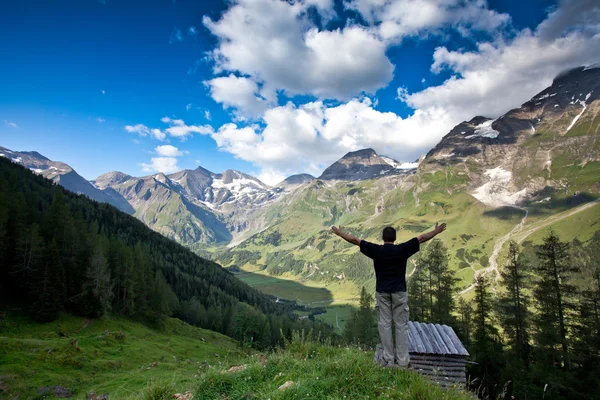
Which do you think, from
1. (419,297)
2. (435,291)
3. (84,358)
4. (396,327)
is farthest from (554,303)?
(84,358)

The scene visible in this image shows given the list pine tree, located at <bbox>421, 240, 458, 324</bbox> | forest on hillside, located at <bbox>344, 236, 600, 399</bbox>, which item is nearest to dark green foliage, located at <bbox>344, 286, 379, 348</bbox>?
pine tree, located at <bbox>421, 240, 458, 324</bbox>

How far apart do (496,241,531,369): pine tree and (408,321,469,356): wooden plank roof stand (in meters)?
20.9

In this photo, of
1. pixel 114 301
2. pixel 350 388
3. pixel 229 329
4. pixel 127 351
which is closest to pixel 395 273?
pixel 350 388

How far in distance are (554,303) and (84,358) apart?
4709 cm

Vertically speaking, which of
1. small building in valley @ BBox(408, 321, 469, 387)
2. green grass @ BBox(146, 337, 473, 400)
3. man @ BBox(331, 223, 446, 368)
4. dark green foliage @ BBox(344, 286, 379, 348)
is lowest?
dark green foliage @ BBox(344, 286, 379, 348)

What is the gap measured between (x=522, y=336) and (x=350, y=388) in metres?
34.4

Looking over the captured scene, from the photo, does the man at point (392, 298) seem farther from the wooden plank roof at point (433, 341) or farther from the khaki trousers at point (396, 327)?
the wooden plank roof at point (433, 341)

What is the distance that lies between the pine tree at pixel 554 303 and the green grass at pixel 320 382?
2618 cm

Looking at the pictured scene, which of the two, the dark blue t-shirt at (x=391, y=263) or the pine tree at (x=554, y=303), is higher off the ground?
the dark blue t-shirt at (x=391, y=263)

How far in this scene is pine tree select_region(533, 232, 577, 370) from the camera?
25.0 meters

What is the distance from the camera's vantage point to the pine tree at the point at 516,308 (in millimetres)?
30391

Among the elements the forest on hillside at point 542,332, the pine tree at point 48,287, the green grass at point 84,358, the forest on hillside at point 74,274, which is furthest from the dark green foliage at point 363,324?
the pine tree at point 48,287

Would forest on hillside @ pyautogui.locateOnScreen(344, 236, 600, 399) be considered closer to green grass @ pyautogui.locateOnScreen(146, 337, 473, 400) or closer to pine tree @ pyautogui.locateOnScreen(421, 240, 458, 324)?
pine tree @ pyautogui.locateOnScreen(421, 240, 458, 324)

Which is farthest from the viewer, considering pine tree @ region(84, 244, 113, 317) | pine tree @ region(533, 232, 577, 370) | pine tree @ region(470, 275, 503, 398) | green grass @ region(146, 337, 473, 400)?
pine tree @ region(84, 244, 113, 317)
